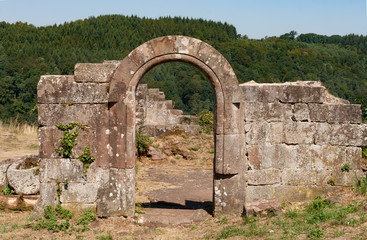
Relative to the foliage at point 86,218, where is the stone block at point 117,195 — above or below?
above

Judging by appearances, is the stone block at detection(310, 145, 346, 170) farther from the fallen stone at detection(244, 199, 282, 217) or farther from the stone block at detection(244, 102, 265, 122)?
the fallen stone at detection(244, 199, 282, 217)

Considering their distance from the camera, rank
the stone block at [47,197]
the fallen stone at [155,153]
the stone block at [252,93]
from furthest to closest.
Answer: the fallen stone at [155,153]
the stone block at [252,93]
the stone block at [47,197]

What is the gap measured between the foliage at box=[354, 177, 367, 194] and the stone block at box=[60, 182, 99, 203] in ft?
14.6

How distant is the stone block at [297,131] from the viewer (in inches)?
301

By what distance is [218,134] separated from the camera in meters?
7.32

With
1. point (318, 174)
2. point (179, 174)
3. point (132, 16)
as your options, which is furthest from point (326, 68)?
point (318, 174)

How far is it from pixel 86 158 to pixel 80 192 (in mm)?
589

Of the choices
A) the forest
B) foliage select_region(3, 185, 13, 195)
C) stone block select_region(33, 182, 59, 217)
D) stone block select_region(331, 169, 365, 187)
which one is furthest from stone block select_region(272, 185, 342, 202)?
the forest

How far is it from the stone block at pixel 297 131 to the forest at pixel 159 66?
1670 centimetres

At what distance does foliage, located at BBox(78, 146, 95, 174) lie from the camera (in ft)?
23.8

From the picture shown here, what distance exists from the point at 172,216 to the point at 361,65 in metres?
48.3

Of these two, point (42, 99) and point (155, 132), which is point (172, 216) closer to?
point (42, 99)

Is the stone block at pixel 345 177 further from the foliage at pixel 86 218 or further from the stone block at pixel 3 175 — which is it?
the stone block at pixel 3 175

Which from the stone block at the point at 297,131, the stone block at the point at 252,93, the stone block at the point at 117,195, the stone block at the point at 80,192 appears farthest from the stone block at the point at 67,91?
the stone block at the point at 297,131
